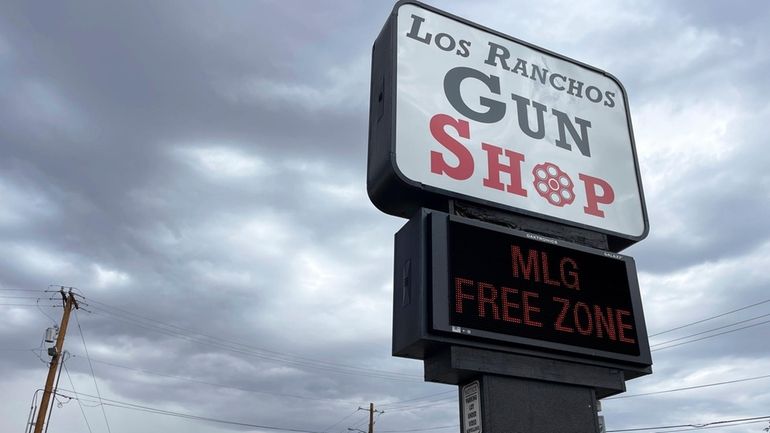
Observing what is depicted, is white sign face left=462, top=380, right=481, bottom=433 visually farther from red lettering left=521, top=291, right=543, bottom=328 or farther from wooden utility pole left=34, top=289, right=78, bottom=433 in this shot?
wooden utility pole left=34, top=289, right=78, bottom=433

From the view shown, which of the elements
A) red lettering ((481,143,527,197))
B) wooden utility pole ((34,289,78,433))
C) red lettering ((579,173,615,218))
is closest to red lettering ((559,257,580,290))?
red lettering ((481,143,527,197))

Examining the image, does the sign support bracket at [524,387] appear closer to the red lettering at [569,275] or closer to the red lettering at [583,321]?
the red lettering at [583,321]

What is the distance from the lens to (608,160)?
7957mm

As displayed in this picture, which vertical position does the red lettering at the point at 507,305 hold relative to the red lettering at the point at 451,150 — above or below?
below

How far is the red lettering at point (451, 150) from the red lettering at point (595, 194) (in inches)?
64.3

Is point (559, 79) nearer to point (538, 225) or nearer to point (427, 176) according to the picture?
point (538, 225)

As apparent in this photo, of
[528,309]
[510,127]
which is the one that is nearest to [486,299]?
[528,309]

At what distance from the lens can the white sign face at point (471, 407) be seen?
539 centimetres

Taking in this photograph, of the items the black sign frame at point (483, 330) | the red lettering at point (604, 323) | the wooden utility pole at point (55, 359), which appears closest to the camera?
the black sign frame at point (483, 330)

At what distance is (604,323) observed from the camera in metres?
6.07

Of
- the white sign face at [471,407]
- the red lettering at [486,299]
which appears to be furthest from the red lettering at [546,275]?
the white sign face at [471,407]

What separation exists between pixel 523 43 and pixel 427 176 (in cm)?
290

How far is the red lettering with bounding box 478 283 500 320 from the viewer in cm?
550

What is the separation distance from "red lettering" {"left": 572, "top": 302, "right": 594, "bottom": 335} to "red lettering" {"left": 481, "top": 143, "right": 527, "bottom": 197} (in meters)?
1.46
